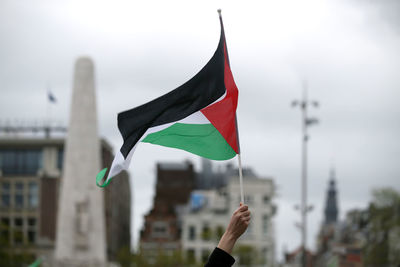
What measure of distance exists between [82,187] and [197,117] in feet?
161

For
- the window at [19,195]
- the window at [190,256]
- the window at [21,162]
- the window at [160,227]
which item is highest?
the window at [21,162]

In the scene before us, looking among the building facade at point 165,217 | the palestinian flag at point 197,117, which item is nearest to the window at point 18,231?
the building facade at point 165,217

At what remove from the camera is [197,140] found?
1059 cm

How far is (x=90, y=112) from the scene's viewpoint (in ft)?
193

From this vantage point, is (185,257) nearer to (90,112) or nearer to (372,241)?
(372,241)

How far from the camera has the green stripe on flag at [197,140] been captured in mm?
10250

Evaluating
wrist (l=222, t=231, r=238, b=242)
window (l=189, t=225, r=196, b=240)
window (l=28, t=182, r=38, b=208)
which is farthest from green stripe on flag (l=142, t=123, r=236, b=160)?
window (l=28, t=182, r=38, b=208)

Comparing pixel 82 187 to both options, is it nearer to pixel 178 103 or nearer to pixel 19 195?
pixel 19 195

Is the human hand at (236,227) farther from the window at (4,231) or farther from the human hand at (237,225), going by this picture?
the window at (4,231)

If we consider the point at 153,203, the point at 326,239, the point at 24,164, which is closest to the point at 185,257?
the point at 153,203

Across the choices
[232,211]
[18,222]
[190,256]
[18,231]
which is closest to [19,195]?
[18,222]

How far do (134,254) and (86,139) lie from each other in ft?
84.4

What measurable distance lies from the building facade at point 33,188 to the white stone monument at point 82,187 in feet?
98.7

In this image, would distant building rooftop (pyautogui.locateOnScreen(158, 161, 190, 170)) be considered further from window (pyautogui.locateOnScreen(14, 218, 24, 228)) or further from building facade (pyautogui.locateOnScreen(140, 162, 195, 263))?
window (pyautogui.locateOnScreen(14, 218, 24, 228))
